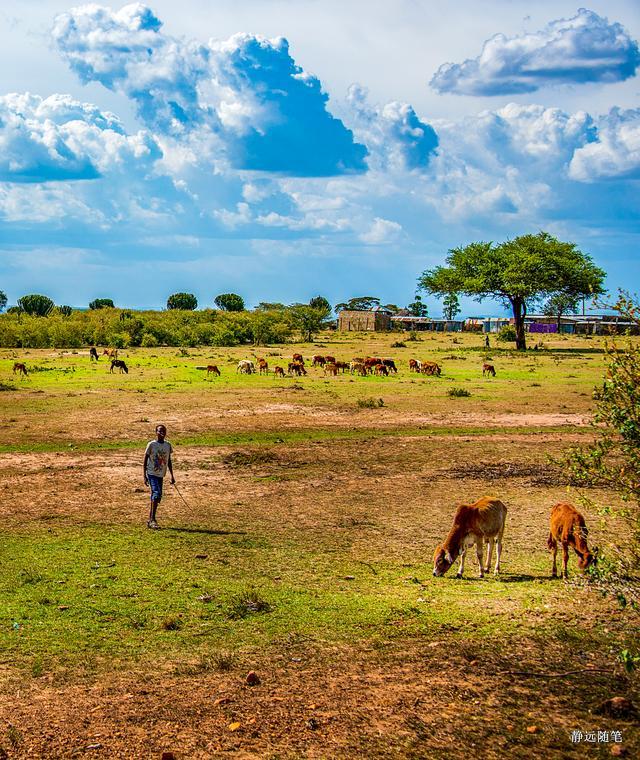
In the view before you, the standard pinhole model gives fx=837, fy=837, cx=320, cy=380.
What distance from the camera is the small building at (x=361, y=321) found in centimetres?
11094

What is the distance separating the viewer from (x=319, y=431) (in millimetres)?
27203

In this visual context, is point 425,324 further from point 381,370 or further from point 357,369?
point 381,370

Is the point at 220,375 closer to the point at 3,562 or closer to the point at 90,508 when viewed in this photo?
the point at 90,508

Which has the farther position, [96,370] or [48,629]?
[96,370]

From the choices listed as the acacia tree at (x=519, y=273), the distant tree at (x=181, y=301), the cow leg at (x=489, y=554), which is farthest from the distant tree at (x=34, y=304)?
the cow leg at (x=489, y=554)

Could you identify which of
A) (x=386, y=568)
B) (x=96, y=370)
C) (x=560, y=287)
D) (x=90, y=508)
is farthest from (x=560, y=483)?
(x=560, y=287)

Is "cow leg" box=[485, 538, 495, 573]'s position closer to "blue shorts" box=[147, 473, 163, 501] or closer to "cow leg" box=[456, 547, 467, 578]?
"cow leg" box=[456, 547, 467, 578]

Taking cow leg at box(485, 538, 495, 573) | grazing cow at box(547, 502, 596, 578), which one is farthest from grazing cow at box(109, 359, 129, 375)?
grazing cow at box(547, 502, 596, 578)

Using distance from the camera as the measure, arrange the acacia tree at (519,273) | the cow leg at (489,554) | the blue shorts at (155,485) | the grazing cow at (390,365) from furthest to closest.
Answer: the acacia tree at (519,273) < the grazing cow at (390,365) < the blue shorts at (155,485) < the cow leg at (489,554)

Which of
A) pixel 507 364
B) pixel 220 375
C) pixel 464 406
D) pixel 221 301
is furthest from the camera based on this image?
pixel 221 301

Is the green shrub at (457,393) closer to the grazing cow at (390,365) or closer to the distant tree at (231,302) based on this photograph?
the grazing cow at (390,365)

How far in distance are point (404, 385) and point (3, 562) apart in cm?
2883

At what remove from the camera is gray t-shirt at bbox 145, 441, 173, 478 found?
604 inches

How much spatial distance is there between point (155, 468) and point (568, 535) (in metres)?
7.45
